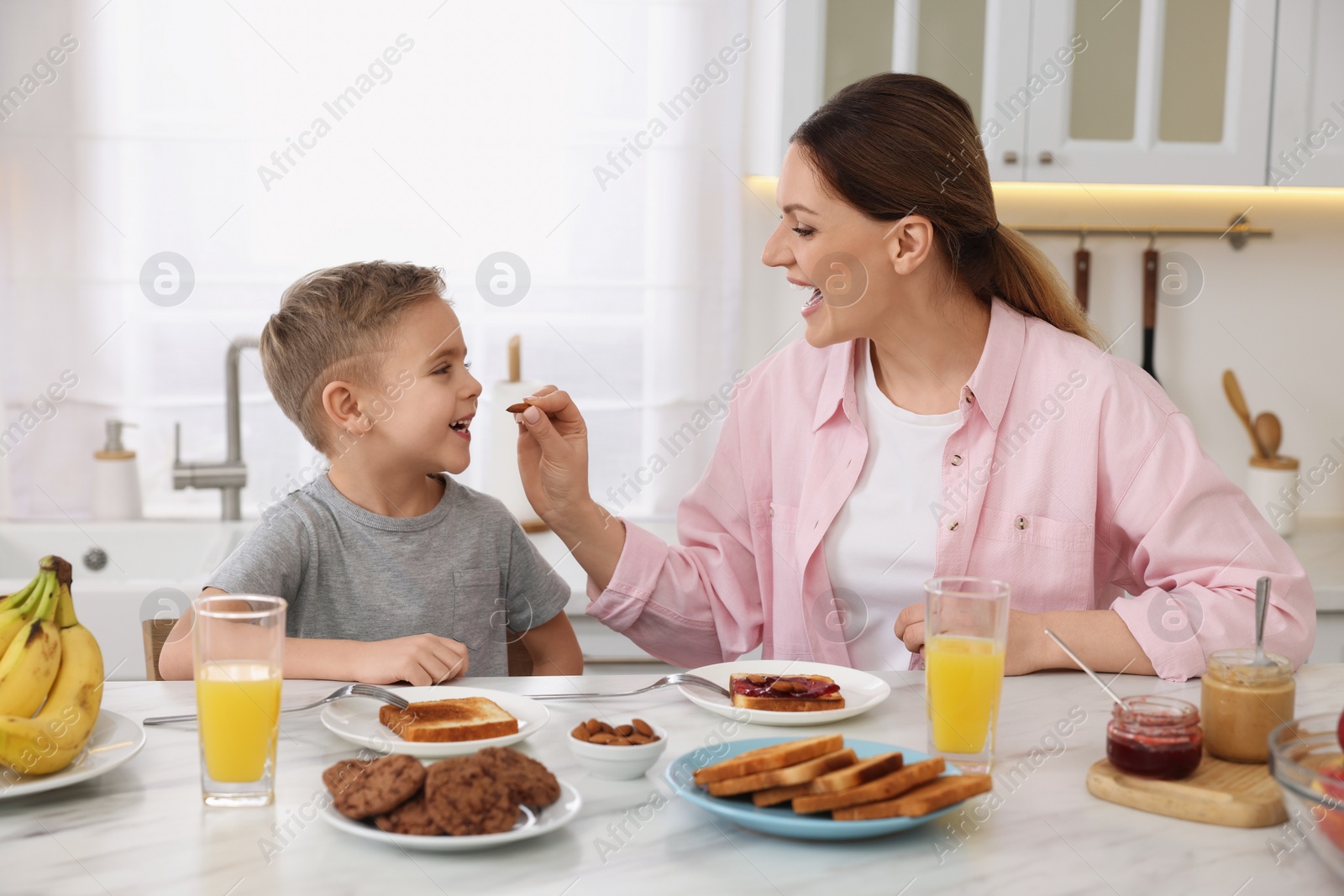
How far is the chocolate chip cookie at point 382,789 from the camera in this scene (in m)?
0.82

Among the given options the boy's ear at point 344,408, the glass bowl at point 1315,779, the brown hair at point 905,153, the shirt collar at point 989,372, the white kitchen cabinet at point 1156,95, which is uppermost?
the white kitchen cabinet at point 1156,95

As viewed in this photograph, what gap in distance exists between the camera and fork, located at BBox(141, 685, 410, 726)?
1.09 metres

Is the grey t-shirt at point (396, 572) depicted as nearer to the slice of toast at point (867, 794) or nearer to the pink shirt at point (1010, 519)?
the pink shirt at point (1010, 519)

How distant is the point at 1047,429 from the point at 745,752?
744 mm

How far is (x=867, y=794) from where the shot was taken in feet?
2.76

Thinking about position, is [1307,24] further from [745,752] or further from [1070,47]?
[745,752]

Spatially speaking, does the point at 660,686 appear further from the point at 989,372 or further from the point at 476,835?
the point at 989,372

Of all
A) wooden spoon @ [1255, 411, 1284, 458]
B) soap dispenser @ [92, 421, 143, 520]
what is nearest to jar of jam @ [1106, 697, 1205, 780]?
wooden spoon @ [1255, 411, 1284, 458]

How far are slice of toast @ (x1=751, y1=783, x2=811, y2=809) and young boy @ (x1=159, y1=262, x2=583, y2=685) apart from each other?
65 centimetres

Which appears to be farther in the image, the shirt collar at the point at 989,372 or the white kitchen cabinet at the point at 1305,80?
the white kitchen cabinet at the point at 1305,80

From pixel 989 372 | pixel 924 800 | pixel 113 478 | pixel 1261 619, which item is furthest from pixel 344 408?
pixel 113 478

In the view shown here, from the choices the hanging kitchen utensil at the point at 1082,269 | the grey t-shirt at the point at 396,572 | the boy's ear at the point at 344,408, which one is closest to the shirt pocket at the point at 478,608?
the grey t-shirt at the point at 396,572

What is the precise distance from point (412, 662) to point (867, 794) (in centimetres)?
55

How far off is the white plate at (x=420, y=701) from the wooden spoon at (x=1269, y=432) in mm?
2094
